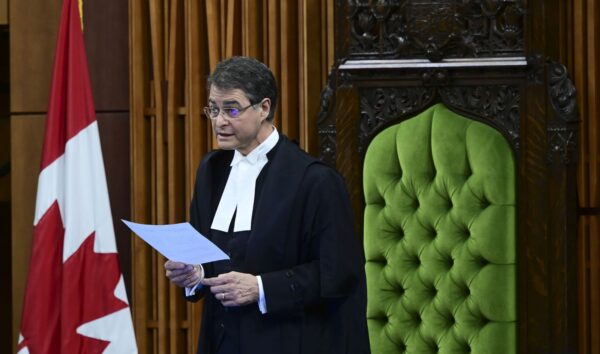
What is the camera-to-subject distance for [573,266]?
373 centimetres

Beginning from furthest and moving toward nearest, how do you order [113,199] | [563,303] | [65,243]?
[113,199] < [65,243] < [563,303]

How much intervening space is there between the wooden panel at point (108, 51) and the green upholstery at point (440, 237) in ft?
4.76

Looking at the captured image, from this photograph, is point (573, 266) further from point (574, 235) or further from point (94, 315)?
point (94, 315)

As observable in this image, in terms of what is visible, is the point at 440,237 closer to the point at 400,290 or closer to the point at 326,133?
the point at 400,290

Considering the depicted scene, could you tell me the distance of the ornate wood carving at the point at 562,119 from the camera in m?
3.68

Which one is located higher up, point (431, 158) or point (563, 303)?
point (431, 158)

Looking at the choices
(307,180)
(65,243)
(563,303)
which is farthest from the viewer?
(65,243)

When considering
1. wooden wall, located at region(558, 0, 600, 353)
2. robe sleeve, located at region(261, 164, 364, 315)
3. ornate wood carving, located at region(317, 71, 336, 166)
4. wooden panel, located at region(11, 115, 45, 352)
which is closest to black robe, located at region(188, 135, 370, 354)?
robe sleeve, located at region(261, 164, 364, 315)

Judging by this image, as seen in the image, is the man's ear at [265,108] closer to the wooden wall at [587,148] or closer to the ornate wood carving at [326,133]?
the ornate wood carving at [326,133]

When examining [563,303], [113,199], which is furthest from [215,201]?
[113,199]

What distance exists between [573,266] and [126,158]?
2069 millimetres

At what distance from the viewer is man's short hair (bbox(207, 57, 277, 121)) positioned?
2766 millimetres

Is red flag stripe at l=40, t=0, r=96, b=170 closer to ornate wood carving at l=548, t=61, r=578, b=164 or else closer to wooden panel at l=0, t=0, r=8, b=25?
wooden panel at l=0, t=0, r=8, b=25

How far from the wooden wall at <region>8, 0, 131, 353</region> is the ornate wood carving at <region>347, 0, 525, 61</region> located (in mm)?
1364
